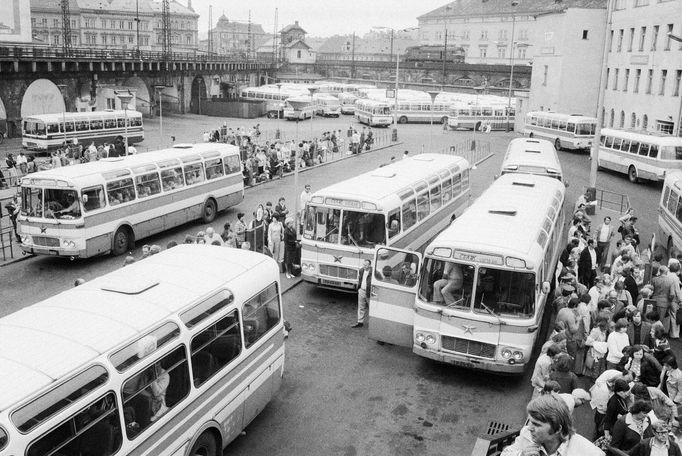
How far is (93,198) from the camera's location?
18562 mm

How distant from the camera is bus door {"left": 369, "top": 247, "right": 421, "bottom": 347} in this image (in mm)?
12391

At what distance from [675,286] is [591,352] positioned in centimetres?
372

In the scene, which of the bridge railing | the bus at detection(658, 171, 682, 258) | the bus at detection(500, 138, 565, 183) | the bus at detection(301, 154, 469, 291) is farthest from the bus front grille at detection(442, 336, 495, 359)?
the bridge railing

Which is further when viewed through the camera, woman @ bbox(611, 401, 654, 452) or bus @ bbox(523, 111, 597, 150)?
bus @ bbox(523, 111, 597, 150)

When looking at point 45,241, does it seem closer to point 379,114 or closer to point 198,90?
point 379,114

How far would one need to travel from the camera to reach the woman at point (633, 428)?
769 cm

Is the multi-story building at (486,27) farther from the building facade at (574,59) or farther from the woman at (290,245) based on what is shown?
the woman at (290,245)

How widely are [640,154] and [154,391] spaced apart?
109ft

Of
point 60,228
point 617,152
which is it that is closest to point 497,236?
point 60,228

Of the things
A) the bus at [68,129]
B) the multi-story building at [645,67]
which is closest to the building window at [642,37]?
the multi-story building at [645,67]

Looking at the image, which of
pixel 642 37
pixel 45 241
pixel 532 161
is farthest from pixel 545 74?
pixel 45 241

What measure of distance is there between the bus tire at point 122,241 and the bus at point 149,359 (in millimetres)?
9526

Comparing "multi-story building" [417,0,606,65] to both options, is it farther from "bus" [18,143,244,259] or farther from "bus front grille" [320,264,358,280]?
"bus front grille" [320,264,358,280]

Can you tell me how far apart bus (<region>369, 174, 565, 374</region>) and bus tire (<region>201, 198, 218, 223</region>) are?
12413 mm
